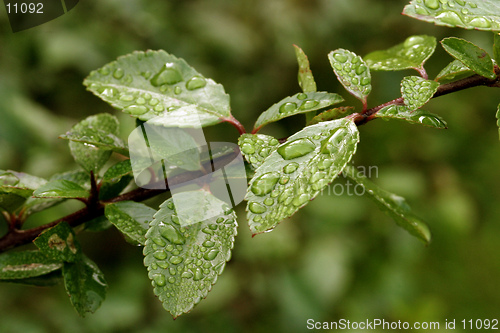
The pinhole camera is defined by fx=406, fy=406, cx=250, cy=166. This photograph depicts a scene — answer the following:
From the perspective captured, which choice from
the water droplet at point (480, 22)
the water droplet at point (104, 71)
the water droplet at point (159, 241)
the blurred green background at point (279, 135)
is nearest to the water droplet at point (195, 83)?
the water droplet at point (104, 71)

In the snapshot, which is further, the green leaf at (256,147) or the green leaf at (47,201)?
the green leaf at (47,201)

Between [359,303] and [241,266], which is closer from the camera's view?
[359,303]

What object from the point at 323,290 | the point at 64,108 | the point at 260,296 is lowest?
the point at 260,296

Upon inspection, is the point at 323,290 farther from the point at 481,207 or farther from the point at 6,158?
the point at 6,158

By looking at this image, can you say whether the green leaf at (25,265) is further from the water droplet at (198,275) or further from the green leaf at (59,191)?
the water droplet at (198,275)

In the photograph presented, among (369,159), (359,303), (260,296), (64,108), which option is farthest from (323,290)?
(64,108)

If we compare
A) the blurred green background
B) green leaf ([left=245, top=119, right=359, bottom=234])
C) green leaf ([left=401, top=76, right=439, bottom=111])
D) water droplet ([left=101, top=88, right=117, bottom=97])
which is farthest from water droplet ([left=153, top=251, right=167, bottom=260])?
the blurred green background
